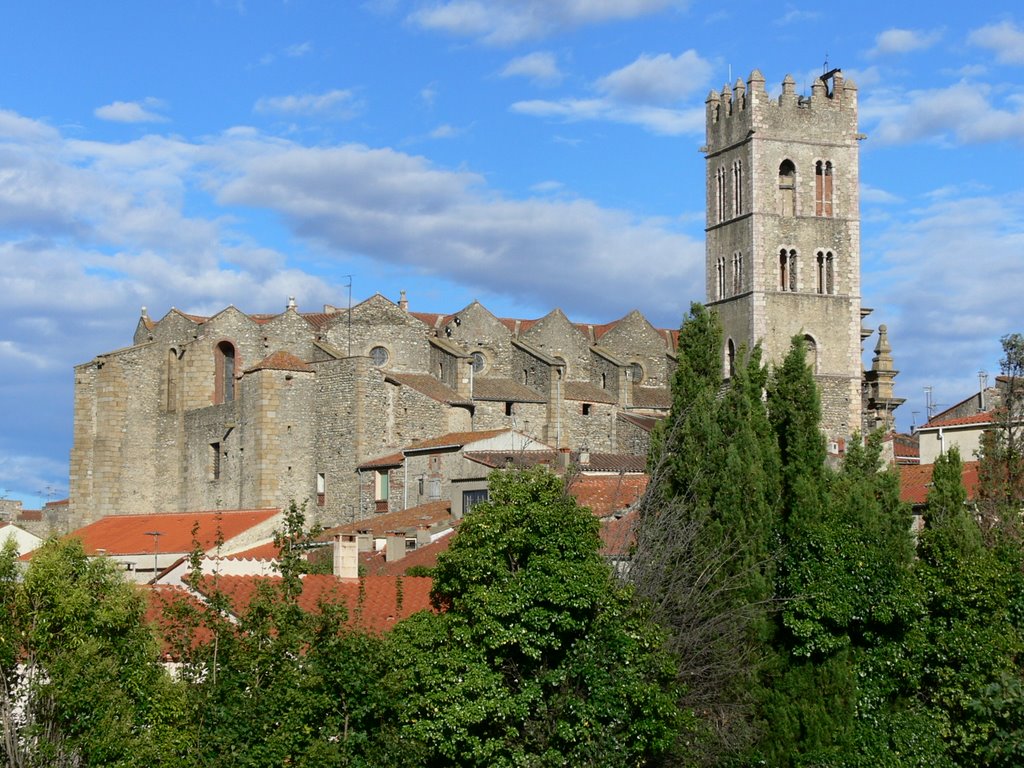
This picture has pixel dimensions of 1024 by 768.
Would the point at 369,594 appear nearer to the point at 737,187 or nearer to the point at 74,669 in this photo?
the point at 74,669

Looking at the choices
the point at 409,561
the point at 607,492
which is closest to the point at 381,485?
the point at 607,492

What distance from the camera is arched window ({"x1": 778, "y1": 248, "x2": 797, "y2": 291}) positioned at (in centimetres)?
5778

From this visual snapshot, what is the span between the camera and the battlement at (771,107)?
57.6 meters

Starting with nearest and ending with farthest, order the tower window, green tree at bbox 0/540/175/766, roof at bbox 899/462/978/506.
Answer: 1. green tree at bbox 0/540/175/766
2. roof at bbox 899/462/978/506
3. the tower window

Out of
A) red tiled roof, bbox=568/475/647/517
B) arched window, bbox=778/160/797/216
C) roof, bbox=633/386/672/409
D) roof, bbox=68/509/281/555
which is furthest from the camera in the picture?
roof, bbox=633/386/672/409

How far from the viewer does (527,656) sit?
22.3 meters

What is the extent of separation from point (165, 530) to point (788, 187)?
23.6 m

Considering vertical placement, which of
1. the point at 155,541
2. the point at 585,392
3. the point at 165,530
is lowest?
the point at 155,541

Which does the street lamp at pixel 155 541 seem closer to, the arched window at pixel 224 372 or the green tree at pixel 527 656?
the arched window at pixel 224 372

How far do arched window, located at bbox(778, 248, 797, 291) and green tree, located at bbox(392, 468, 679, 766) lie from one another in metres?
36.1

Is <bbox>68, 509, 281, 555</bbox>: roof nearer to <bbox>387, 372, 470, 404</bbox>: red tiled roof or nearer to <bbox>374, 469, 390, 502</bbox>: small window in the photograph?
<bbox>374, 469, 390, 502</bbox>: small window

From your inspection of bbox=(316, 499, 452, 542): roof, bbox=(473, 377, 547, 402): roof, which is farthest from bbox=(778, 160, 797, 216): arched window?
bbox=(316, 499, 452, 542): roof

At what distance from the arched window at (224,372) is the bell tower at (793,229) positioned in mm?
16530

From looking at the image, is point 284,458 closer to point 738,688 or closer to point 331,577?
point 331,577
